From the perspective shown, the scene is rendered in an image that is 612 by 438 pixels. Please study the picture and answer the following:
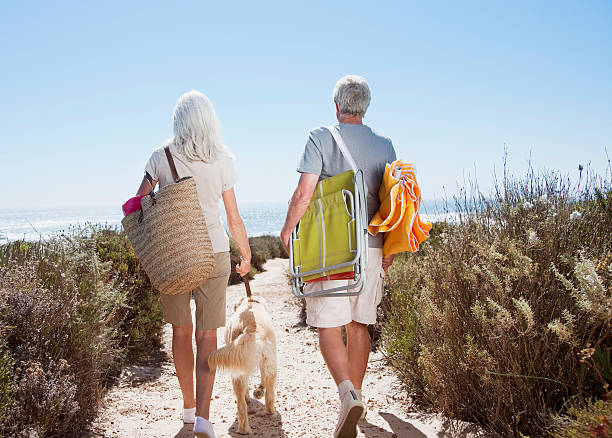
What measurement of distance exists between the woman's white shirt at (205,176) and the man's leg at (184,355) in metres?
0.70

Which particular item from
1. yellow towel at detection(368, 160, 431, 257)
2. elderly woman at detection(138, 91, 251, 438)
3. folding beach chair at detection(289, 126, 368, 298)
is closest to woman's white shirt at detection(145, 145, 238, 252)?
elderly woman at detection(138, 91, 251, 438)

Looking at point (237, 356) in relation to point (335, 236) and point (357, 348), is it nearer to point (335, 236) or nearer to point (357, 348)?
point (357, 348)

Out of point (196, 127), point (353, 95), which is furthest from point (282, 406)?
point (353, 95)

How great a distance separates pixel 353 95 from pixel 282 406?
2808mm

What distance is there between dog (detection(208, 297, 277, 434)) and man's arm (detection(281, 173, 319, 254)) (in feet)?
2.46

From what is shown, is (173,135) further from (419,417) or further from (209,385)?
(419,417)

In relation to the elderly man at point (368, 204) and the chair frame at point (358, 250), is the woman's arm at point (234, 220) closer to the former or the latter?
the elderly man at point (368, 204)

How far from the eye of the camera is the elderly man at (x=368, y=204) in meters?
3.36

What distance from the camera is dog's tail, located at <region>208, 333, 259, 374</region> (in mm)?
3441

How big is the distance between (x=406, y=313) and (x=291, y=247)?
1.94 meters

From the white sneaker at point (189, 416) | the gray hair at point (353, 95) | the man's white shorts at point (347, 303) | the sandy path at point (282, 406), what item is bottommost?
the sandy path at point (282, 406)

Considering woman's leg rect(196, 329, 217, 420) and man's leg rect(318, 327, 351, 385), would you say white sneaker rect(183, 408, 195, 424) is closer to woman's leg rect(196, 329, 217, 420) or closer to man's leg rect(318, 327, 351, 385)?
woman's leg rect(196, 329, 217, 420)

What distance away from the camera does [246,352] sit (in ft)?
11.3

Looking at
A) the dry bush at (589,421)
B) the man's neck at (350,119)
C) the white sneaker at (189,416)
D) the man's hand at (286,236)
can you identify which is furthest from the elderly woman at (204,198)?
the dry bush at (589,421)
